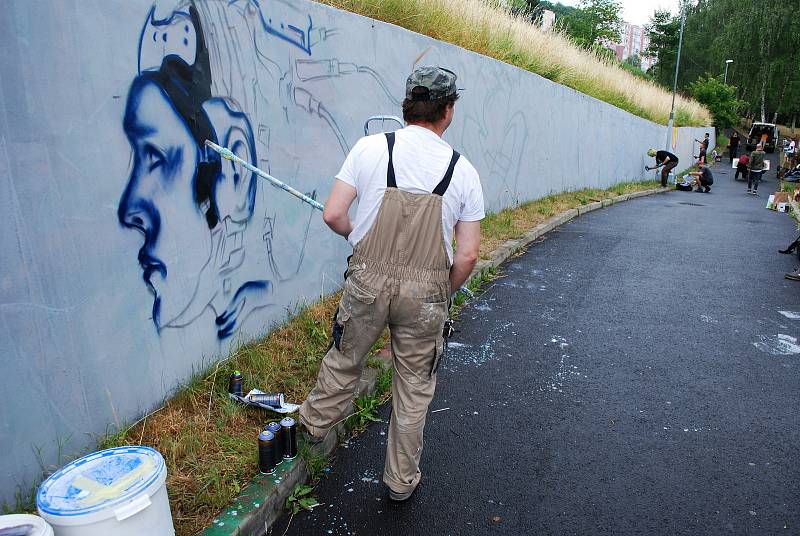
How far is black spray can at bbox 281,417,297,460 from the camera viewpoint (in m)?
2.84

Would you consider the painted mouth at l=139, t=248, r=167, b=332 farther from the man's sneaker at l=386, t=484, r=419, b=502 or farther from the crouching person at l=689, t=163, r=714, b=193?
the crouching person at l=689, t=163, r=714, b=193

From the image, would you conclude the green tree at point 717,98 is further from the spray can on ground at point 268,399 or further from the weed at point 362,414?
the spray can on ground at point 268,399

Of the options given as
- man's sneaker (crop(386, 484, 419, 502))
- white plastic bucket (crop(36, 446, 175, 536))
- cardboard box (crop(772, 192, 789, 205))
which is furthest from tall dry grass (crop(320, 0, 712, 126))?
cardboard box (crop(772, 192, 789, 205))

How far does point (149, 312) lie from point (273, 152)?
4.92 ft

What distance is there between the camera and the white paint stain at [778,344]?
4.79m

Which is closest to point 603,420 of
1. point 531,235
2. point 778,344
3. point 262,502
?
point 262,502

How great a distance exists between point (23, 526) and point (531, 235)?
7.86 m

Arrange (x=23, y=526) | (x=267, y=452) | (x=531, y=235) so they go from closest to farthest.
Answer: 1. (x=23, y=526)
2. (x=267, y=452)
3. (x=531, y=235)

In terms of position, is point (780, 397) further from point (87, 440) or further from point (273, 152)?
point (87, 440)

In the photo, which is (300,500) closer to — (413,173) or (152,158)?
(413,173)

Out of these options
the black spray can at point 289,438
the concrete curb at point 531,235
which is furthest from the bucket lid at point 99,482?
the concrete curb at point 531,235

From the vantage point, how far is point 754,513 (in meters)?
2.77

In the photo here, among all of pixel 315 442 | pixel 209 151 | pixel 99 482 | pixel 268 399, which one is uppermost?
pixel 209 151

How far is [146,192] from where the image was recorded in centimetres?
289
